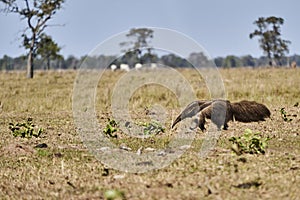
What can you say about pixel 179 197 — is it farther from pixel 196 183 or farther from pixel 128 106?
pixel 128 106

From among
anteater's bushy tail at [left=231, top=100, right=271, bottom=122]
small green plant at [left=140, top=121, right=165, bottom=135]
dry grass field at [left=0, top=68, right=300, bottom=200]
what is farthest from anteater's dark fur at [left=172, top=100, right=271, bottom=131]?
small green plant at [left=140, top=121, right=165, bottom=135]

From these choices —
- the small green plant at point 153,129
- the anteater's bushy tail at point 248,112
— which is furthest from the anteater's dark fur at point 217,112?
the small green plant at point 153,129

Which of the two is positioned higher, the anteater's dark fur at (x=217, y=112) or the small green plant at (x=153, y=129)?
the anteater's dark fur at (x=217, y=112)

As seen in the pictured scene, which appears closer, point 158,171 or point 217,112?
point 158,171

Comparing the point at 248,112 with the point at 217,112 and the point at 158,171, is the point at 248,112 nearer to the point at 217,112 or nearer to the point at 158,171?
the point at 217,112

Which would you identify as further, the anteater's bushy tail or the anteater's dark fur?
the anteater's bushy tail

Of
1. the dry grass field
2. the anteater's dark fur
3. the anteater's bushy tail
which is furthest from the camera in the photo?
the anteater's bushy tail

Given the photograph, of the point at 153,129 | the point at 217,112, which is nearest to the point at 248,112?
the point at 217,112

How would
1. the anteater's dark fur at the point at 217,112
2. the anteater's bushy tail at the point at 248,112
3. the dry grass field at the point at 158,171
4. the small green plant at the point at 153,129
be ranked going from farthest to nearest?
the anteater's bushy tail at the point at 248,112 < the anteater's dark fur at the point at 217,112 < the small green plant at the point at 153,129 < the dry grass field at the point at 158,171

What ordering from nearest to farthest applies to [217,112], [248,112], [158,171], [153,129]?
[158,171], [153,129], [217,112], [248,112]

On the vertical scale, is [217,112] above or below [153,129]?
above

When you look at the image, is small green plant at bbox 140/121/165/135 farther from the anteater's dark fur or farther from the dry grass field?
the anteater's dark fur

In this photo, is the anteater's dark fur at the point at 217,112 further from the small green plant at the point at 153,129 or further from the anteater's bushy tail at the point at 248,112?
the small green plant at the point at 153,129

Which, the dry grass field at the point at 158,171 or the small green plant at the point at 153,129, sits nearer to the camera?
the dry grass field at the point at 158,171
